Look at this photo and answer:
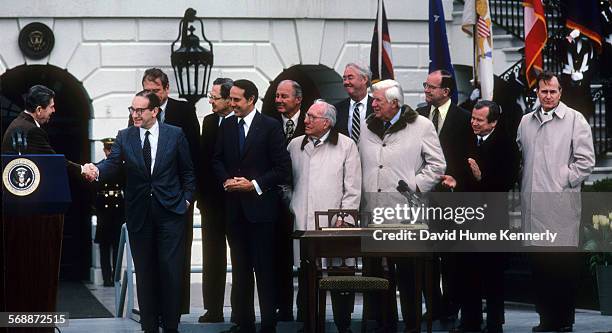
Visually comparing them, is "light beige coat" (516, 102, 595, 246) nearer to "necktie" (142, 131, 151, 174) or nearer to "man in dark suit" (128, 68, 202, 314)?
"man in dark suit" (128, 68, 202, 314)

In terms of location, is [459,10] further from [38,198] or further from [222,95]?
[38,198]

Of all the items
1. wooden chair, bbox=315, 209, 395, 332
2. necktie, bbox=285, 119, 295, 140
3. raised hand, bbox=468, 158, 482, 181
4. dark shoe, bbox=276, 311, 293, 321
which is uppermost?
necktie, bbox=285, 119, 295, 140

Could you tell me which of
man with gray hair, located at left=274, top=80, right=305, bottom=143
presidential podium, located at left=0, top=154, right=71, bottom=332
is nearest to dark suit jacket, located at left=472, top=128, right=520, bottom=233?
man with gray hair, located at left=274, top=80, right=305, bottom=143

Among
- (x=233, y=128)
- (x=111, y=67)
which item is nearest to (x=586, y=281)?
(x=233, y=128)

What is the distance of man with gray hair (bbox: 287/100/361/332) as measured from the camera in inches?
418

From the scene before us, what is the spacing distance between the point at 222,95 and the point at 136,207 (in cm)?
123

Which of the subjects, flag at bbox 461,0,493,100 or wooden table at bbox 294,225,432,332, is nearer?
wooden table at bbox 294,225,432,332

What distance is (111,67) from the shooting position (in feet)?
51.8

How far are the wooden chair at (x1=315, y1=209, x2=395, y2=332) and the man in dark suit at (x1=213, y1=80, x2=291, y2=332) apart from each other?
0.44 meters

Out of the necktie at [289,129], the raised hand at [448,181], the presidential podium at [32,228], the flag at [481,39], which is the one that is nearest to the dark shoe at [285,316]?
the necktie at [289,129]

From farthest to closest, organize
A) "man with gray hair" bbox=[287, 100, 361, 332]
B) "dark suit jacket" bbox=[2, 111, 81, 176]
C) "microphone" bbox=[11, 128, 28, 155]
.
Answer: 1. "man with gray hair" bbox=[287, 100, 361, 332]
2. "dark suit jacket" bbox=[2, 111, 81, 176]
3. "microphone" bbox=[11, 128, 28, 155]

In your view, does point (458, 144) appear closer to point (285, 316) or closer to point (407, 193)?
point (407, 193)

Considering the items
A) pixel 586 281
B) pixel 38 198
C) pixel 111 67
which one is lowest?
pixel 586 281

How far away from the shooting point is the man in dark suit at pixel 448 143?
11000 mm
